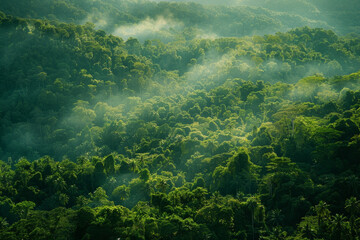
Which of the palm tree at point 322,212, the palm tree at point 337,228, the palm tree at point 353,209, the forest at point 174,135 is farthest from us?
the forest at point 174,135

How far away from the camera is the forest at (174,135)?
146ft

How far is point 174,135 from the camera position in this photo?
86.2 m

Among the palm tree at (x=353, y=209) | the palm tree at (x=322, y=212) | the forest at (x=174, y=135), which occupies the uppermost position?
the palm tree at (x=353, y=209)

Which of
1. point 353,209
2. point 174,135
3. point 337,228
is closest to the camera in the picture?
point 337,228

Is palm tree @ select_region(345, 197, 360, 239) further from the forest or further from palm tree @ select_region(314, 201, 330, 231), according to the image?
palm tree @ select_region(314, 201, 330, 231)

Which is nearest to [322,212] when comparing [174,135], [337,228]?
[337,228]

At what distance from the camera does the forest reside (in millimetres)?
44375

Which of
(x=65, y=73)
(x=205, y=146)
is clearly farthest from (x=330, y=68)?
(x=65, y=73)

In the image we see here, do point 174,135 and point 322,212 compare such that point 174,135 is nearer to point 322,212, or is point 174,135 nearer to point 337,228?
point 322,212

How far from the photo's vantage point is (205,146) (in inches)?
2857

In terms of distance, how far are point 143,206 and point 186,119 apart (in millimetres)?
47577

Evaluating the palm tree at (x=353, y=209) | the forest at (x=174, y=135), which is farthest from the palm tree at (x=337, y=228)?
the palm tree at (x=353, y=209)

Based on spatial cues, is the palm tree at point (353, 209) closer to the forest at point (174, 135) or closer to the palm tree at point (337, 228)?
the forest at point (174, 135)

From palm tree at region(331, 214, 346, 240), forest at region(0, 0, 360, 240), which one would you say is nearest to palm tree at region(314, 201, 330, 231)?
Result: forest at region(0, 0, 360, 240)
